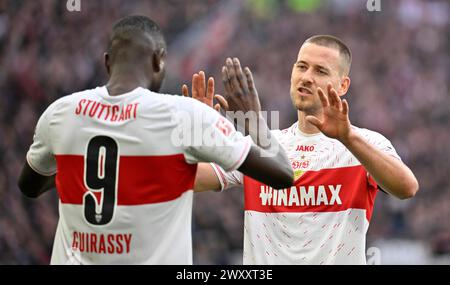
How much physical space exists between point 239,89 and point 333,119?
2.28 feet

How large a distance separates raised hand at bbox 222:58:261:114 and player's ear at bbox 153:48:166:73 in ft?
1.15

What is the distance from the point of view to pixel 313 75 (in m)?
5.40

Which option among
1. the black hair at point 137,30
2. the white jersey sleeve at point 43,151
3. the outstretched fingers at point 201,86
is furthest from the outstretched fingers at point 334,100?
the white jersey sleeve at point 43,151

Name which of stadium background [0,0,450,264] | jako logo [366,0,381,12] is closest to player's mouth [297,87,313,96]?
stadium background [0,0,450,264]

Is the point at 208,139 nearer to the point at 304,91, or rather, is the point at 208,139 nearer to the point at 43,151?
the point at 43,151

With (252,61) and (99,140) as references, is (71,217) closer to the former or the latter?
(99,140)

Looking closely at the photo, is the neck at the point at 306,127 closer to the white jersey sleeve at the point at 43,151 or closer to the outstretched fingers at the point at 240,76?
the outstretched fingers at the point at 240,76

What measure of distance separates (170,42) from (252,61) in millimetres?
1497

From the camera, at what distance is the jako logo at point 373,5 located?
48.2ft

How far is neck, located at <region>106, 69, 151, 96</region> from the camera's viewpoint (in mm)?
3824

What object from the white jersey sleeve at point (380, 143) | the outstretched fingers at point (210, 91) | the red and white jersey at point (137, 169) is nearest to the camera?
the red and white jersey at point (137, 169)

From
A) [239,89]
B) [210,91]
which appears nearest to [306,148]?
[210,91]

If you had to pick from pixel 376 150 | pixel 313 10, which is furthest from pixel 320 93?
pixel 313 10

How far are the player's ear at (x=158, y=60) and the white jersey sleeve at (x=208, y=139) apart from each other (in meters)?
0.26
